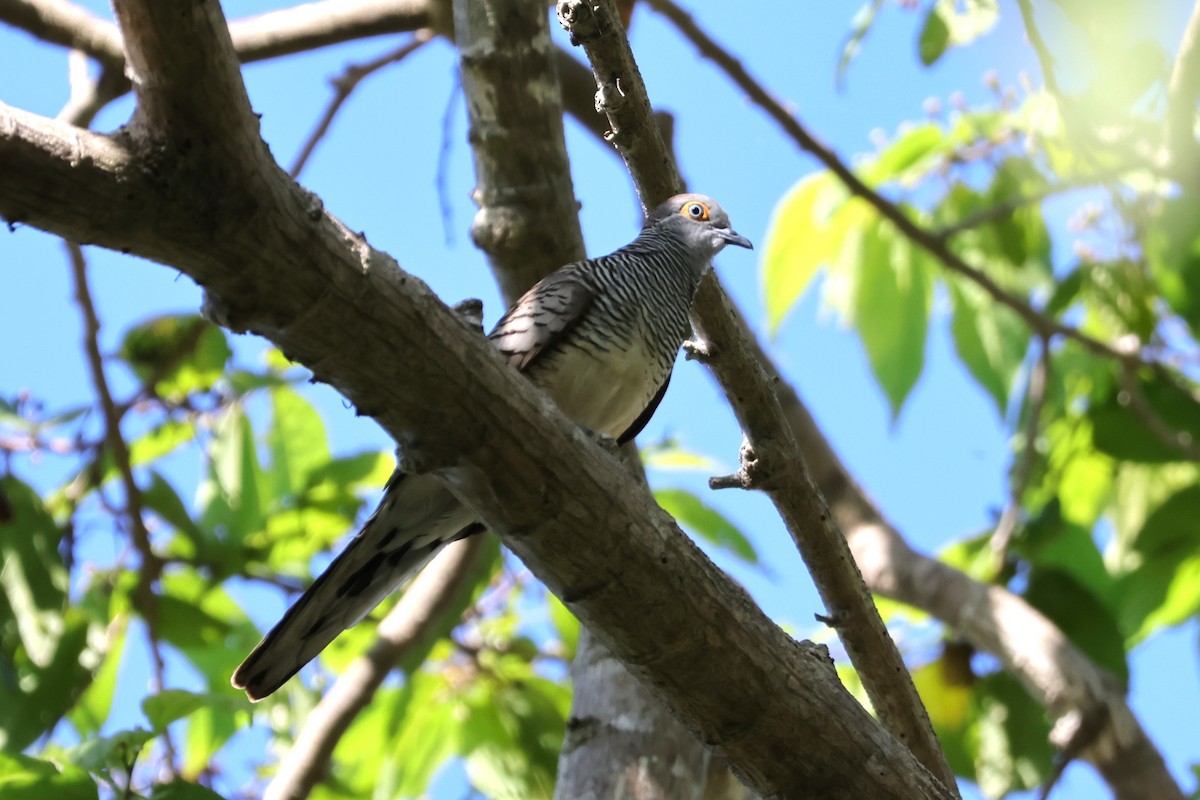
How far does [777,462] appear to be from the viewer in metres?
2.74

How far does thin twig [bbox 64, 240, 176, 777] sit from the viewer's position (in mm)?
4078

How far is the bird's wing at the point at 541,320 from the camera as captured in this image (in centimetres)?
340

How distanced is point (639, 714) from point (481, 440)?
197 centimetres

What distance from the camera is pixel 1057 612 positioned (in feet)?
14.6

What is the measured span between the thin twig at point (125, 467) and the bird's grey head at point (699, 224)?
6.41 ft

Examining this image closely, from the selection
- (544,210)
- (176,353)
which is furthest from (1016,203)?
(176,353)

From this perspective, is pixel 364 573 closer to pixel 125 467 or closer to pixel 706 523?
pixel 125 467

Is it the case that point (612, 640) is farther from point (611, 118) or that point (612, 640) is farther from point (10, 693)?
point (10, 693)

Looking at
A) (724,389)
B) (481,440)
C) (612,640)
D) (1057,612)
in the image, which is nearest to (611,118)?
(724,389)

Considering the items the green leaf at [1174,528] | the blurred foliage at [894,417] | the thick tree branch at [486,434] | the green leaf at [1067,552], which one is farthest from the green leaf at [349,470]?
the green leaf at [1174,528]

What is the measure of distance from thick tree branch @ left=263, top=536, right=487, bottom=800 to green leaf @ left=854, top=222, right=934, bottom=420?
1.72 meters

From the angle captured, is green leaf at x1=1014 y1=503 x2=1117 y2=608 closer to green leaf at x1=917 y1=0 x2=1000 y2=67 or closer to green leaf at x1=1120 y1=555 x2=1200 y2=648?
green leaf at x1=1120 y1=555 x2=1200 y2=648

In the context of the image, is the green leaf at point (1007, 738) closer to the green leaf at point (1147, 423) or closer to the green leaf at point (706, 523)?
the green leaf at point (1147, 423)

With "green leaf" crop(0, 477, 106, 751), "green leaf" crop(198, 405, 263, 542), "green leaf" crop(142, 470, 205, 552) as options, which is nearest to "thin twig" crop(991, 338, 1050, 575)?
"green leaf" crop(198, 405, 263, 542)
